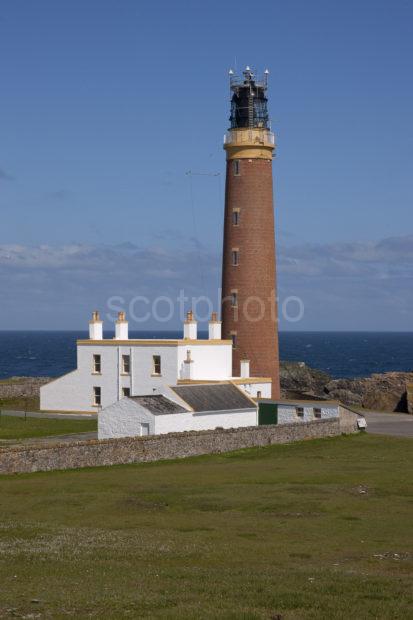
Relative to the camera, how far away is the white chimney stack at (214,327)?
194 feet

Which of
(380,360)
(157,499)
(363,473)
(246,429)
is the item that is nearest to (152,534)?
(157,499)

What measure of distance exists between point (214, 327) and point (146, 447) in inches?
758

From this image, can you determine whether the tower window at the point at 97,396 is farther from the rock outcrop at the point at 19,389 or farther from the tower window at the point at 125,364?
the rock outcrop at the point at 19,389

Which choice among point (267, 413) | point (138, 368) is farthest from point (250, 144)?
point (267, 413)

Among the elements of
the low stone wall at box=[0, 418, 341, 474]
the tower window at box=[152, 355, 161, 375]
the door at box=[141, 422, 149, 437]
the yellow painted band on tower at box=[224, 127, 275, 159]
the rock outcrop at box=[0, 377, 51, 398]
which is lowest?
the low stone wall at box=[0, 418, 341, 474]

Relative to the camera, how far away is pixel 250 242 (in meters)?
59.5

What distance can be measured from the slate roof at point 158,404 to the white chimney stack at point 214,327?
1075cm

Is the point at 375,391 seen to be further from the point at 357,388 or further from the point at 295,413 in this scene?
the point at 357,388

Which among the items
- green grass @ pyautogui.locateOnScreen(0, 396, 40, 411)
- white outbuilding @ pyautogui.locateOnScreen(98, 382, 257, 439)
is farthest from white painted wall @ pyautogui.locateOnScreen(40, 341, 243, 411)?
green grass @ pyautogui.locateOnScreen(0, 396, 40, 411)

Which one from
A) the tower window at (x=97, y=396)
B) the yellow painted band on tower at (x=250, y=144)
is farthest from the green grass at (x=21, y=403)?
the yellow painted band on tower at (x=250, y=144)

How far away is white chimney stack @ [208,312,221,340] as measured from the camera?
2325 inches

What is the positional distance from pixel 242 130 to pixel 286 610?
45.6 m

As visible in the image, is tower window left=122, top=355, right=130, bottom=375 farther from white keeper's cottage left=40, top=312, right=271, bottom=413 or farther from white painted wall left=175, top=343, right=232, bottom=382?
white painted wall left=175, top=343, right=232, bottom=382

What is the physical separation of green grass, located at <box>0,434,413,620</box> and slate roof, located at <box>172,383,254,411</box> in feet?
27.7
